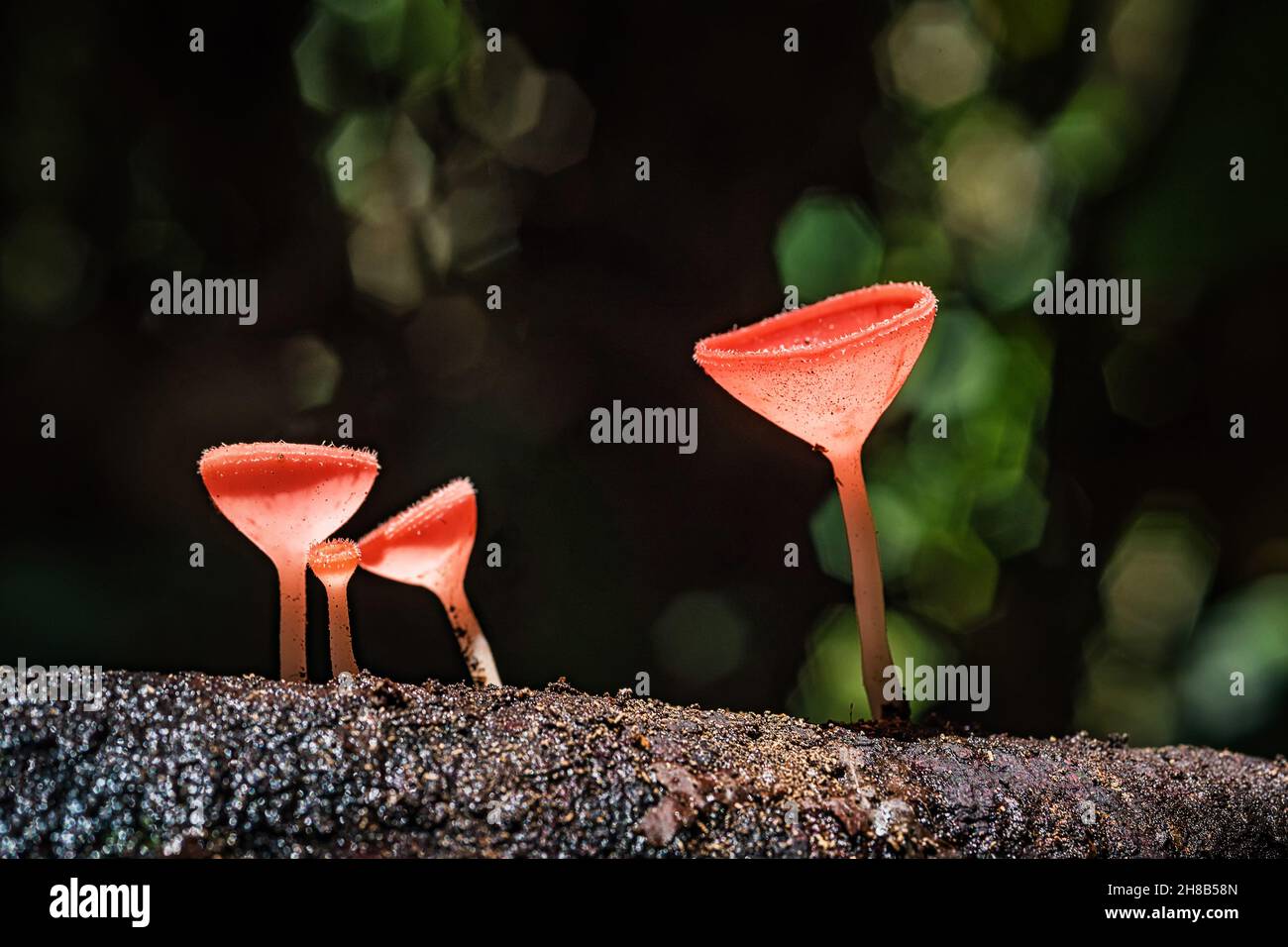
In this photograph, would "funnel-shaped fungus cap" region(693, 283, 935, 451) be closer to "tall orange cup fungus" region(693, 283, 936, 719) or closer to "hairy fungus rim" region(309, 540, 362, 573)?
"tall orange cup fungus" region(693, 283, 936, 719)

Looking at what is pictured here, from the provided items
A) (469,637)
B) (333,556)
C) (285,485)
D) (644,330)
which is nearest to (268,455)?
(285,485)

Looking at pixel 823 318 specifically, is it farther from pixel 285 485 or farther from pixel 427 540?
pixel 285 485

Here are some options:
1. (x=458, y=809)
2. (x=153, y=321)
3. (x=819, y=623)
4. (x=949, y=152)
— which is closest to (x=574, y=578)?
(x=819, y=623)

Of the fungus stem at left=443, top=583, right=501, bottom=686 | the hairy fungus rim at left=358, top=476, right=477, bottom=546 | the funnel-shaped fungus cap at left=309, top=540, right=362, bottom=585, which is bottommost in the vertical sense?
the fungus stem at left=443, top=583, right=501, bottom=686

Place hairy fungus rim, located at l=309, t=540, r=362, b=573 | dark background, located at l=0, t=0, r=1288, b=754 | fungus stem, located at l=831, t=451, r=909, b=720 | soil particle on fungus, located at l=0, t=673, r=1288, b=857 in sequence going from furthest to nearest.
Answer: dark background, located at l=0, t=0, r=1288, b=754
fungus stem, located at l=831, t=451, r=909, b=720
hairy fungus rim, located at l=309, t=540, r=362, b=573
soil particle on fungus, located at l=0, t=673, r=1288, b=857

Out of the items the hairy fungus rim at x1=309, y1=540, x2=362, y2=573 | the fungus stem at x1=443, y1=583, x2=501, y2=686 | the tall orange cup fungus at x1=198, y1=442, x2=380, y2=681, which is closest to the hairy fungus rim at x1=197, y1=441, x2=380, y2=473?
the tall orange cup fungus at x1=198, y1=442, x2=380, y2=681

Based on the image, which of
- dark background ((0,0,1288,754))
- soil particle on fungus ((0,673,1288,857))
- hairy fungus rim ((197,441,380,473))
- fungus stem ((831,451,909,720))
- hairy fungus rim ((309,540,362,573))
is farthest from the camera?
dark background ((0,0,1288,754))
